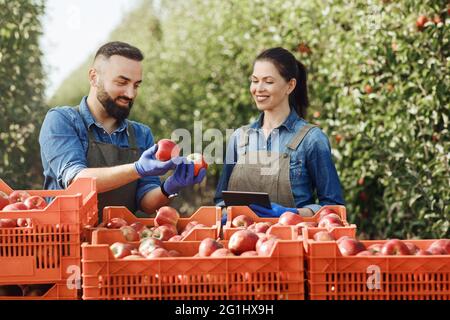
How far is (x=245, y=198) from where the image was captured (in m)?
3.90

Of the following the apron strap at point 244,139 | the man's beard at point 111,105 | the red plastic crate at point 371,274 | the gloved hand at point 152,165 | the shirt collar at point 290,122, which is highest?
the man's beard at point 111,105

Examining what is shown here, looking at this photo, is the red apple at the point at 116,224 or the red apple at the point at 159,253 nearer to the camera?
the red apple at the point at 159,253

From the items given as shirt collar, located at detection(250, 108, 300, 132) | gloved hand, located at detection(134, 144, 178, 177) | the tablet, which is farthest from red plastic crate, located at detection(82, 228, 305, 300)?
shirt collar, located at detection(250, 108, 300, 132)

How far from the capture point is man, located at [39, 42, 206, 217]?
402 centimetres

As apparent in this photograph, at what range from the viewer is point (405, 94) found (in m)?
6.16

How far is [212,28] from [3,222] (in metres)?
8.44

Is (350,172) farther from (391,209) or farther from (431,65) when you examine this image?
(431,65)

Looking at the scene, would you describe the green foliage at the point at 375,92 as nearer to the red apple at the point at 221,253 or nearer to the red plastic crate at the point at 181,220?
the red plastic crate at the point at 181,220

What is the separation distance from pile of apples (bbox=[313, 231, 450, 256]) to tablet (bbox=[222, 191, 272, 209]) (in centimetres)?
82

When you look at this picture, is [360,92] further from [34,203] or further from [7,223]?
[7,223]

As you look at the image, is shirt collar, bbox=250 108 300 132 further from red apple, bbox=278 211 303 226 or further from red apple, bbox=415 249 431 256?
red apple, bbox=415 249 431 256

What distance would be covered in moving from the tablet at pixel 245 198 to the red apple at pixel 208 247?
842mm

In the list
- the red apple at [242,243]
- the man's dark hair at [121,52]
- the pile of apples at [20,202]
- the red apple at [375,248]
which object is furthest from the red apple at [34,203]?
the red apple at [375,248]

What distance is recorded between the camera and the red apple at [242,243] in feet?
10.0
